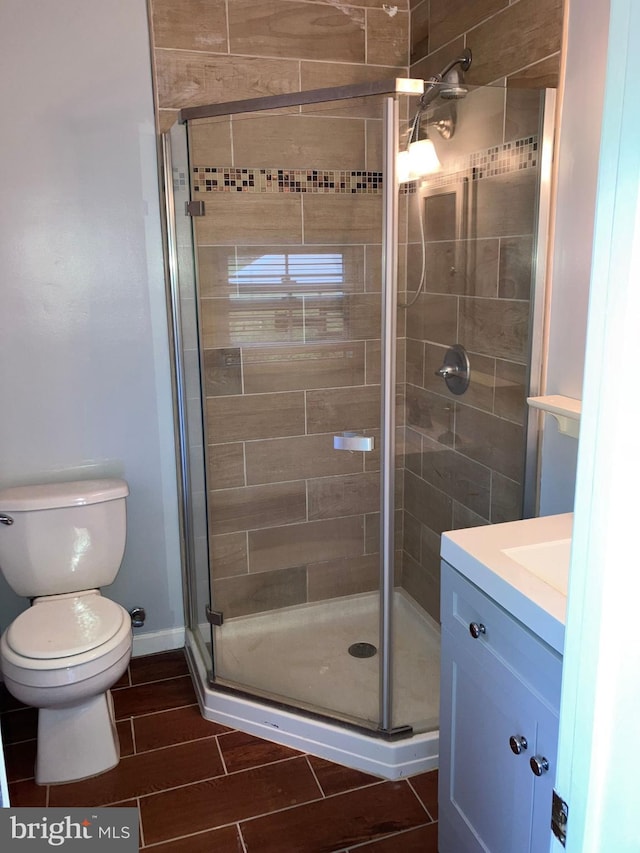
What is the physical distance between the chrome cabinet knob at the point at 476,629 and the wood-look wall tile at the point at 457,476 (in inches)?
34.2

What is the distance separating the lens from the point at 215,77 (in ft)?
8.25

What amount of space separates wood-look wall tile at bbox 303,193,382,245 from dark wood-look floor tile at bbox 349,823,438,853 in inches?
68.3

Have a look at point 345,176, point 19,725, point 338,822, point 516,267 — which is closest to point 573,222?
point 516,267

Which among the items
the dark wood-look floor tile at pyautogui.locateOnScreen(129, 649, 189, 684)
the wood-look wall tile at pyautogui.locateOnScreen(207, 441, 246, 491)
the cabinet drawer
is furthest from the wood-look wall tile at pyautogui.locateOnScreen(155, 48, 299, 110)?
the dark wood-look floor tile at pyautogui.locateOnScreen(129, 649, 189, 684)

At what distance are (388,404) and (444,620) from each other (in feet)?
2.26

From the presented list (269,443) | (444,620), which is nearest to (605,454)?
(444,620)

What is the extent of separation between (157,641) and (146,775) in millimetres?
758

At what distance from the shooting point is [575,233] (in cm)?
196

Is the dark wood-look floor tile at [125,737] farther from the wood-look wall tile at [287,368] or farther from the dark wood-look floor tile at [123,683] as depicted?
the wood-look wall tile at [287,368]

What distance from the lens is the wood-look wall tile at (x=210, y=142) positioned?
224 cm

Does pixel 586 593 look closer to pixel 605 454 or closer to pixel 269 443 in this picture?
pixel 605 454

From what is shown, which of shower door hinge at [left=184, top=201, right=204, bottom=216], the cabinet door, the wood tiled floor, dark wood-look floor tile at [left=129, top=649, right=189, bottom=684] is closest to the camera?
the cabinet door

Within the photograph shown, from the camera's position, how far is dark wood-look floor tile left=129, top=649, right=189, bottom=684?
2.73 m

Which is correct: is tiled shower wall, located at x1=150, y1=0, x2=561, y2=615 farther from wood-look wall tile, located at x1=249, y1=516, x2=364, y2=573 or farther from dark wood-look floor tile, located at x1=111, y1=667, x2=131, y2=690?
dark wood-look floor tile, located at x1=111, y1=667, x2=131, y2=690
